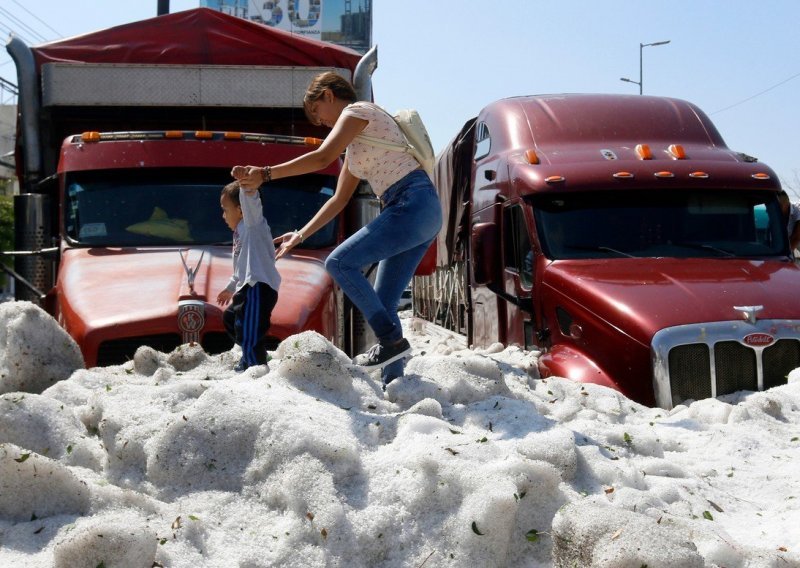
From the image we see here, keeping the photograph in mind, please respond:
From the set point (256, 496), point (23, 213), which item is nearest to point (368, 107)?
point (256, 496)

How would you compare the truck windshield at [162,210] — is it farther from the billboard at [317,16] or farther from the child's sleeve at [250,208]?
the billboard at [317,16]

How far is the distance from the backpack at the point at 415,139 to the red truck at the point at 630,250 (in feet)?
6.72

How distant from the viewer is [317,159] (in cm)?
432

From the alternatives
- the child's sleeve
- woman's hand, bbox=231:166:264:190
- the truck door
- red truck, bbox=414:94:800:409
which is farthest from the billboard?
woman's hand, bbox=231:166:264:190

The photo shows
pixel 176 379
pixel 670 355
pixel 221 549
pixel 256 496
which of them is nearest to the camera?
pixel 221 549

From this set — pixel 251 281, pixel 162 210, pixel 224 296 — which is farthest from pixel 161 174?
pixel 251 281

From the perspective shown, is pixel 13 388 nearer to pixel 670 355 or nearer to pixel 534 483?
pixel 534 483

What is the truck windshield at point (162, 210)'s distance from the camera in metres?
6.85

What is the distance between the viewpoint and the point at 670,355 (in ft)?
18.9

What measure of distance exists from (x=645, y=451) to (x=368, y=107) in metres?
2.01

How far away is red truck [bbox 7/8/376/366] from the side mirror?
1097 mm

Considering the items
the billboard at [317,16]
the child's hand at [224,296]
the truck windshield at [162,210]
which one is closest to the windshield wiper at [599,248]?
the truck windshield at [162,210]

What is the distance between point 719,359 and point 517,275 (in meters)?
2.27

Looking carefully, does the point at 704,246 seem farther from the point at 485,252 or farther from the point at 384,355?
the point at 384,355
